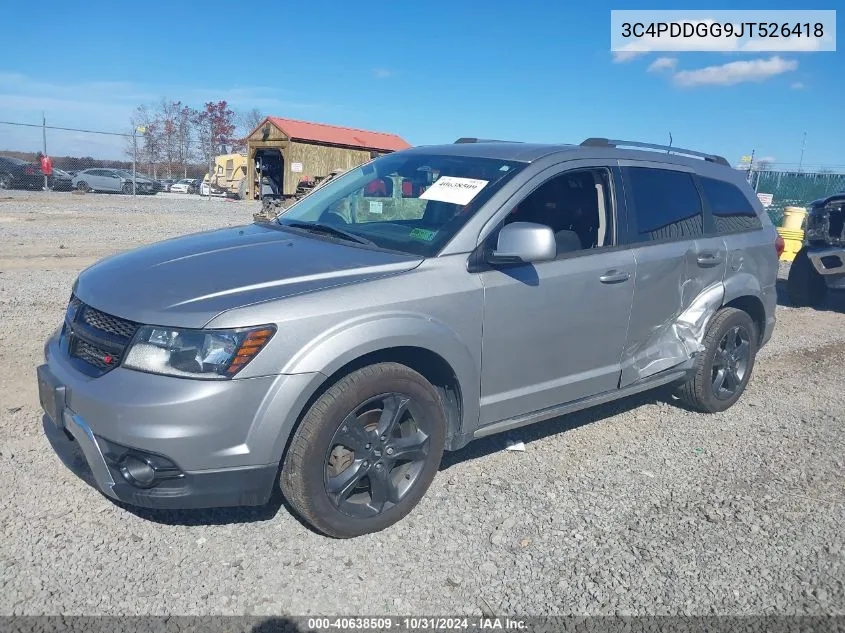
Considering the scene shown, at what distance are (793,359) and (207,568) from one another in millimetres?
6035

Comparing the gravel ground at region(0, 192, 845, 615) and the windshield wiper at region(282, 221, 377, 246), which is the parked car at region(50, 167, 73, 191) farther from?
the windshield wiper at region(282, 221, 377, 246)

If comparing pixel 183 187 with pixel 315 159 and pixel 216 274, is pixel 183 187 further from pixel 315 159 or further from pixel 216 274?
pixel 216 274

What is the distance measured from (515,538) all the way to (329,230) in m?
1.93

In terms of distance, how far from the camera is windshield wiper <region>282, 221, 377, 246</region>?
374 centimetres

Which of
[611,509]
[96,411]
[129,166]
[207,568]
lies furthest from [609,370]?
[129,166]

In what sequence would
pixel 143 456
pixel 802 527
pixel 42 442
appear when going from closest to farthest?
pixel 143 456 < pixel 802 527 < pixel 42 442

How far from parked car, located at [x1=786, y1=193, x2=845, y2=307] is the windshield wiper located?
23.8ft

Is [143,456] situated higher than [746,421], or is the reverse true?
[143,456]

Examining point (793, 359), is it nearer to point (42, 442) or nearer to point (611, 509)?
point (611, 509)

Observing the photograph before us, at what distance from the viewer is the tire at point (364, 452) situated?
300 cm

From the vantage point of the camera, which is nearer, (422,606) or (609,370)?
(422,606)

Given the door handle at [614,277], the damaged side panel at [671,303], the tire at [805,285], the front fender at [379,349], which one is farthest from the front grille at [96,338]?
the tire at [805,285]

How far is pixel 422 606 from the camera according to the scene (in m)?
2.83

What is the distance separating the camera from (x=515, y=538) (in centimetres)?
335
